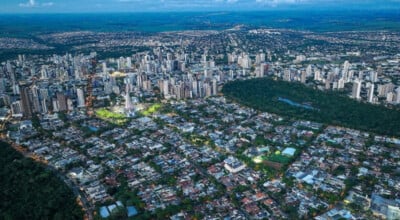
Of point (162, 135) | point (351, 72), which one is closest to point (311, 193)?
point (162, 135)

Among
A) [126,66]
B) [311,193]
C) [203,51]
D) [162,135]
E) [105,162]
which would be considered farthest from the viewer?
[203,51]

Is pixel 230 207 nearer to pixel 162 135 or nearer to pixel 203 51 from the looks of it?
pixel 162 135

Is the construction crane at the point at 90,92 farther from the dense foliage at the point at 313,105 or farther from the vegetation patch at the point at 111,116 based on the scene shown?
the dense foliage at the point at 313,105

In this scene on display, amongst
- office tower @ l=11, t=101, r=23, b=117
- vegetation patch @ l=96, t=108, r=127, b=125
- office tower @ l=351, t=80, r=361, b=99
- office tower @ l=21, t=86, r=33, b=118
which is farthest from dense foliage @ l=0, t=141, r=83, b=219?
office tower @ l=351, t=80, r=361, b=99

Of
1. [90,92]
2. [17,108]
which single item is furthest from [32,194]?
[90,92]

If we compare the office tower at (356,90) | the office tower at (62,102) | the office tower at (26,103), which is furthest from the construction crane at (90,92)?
the office tower at (356,90)

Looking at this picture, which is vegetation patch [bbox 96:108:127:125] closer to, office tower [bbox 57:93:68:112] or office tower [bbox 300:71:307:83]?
office tower [bbox 57:93:68:112]

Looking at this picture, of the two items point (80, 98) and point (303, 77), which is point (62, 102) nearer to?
point (80, 98)
